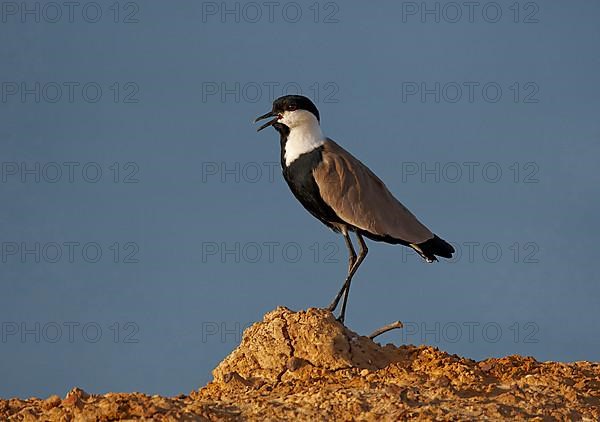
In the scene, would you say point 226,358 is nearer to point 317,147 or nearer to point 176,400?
point 176,400

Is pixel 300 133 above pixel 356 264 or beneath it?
above

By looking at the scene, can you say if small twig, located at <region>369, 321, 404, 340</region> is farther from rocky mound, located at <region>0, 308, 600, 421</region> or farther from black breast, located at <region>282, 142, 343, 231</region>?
black breast, located at <region>282, 142, 343, 231</region>

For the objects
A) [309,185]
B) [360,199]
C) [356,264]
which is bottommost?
[356,264]

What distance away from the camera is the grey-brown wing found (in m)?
9.91

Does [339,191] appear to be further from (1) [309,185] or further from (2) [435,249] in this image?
(2) [435,249]

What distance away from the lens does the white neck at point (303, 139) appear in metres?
10.1

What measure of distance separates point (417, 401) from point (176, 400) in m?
1.82

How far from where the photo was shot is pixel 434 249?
33.5 feet

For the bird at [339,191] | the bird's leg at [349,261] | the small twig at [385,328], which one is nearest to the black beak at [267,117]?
the bird at [339,191]

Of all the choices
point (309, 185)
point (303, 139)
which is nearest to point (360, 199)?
point (309, 185)

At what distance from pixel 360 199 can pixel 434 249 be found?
1.00 m

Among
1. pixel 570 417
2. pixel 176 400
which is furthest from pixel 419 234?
pixel 176 400

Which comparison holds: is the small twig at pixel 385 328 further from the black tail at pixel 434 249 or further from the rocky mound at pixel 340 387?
the black tail at pixel 434 249

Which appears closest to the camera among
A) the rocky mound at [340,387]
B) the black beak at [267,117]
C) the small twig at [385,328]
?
the rocky mound at [340,387]
